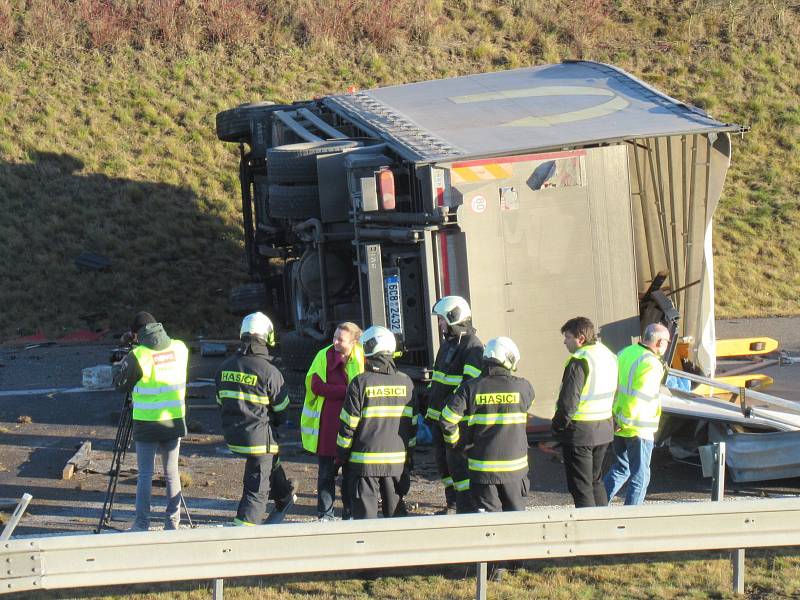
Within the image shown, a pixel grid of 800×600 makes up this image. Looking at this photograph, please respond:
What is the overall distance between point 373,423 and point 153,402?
163 centimetres

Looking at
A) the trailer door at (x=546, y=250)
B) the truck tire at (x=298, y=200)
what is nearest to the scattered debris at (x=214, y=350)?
the truck tire at (x=298, y=200)

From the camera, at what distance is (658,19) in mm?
21797

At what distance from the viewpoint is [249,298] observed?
45.0 ft

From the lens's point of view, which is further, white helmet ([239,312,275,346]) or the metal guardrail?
white helmet ([239,312,275,346])

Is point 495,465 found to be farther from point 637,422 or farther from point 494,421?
point 637,422

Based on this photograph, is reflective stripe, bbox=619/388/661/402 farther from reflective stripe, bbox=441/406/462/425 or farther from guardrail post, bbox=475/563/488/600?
guardrail post, bbox=475/563/488/600

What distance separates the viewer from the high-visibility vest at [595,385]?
711cm

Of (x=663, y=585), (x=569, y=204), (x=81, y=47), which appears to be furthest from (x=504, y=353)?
(x=81, y=47)

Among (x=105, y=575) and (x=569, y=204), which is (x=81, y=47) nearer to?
(x=569, y=204)

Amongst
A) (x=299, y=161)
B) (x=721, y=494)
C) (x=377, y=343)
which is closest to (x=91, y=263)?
(x=299, y=161)

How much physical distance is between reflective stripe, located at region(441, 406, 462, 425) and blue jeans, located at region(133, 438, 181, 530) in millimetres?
2039

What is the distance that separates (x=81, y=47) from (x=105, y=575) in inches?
624

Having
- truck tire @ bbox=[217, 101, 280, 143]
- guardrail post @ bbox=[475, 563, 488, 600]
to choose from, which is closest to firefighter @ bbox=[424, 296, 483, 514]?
guardrail post @ bbox=[475, 563, 488, 600]

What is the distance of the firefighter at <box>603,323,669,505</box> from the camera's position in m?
7.39
